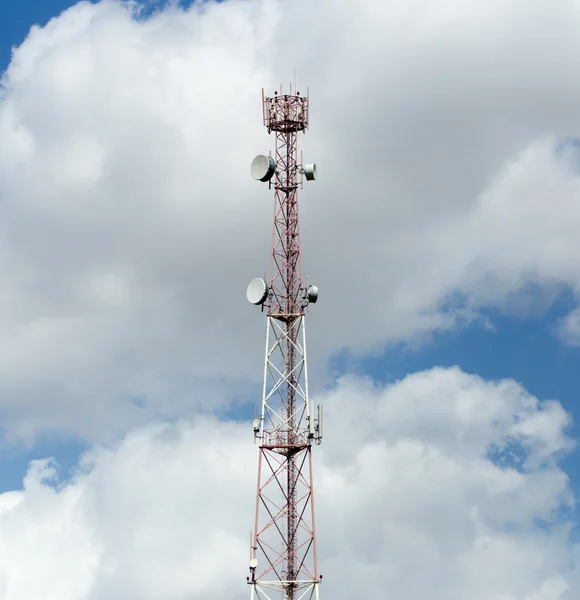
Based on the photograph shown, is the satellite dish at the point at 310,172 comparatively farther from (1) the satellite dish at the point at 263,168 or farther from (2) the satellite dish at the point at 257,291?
(2) the satellite dish at the point at 257,291

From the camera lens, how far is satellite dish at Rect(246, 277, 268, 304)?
A: 107m

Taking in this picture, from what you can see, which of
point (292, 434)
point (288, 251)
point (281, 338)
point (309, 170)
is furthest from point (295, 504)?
point (309, 170)

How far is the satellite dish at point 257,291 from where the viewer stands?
107 m

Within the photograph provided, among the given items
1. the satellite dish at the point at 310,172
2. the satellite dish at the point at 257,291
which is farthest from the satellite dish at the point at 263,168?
the satellite dish at the point at 257,291

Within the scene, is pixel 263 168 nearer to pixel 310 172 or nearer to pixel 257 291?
pixel 310 172

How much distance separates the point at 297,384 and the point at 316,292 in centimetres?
823

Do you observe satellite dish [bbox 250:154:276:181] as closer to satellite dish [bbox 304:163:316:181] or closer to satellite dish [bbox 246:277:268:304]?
satellite dish [bbox 304:163:316:181]

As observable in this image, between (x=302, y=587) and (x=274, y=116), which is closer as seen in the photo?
(x=302, y=587)

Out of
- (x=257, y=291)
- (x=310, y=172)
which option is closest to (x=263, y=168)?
(x=310, y=172)

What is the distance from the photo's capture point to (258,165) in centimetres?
11006

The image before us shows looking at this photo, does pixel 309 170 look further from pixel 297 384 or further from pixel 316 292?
pixel 297 384

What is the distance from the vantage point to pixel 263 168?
360ft

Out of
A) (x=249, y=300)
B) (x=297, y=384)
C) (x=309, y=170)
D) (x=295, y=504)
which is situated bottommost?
(x=295, y=504)

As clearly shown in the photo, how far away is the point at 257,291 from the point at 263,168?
437 inches
